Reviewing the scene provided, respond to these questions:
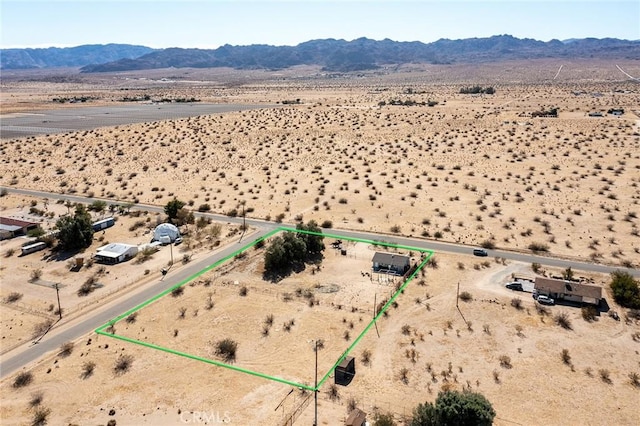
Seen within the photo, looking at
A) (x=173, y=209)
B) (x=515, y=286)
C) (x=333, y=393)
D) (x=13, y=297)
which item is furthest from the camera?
(x=173, y=209)

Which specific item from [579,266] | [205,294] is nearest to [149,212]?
[205,294]

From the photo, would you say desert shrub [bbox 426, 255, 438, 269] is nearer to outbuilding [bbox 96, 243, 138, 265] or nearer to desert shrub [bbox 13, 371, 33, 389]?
outbuilding [bbox 96, 243, 138, 265]

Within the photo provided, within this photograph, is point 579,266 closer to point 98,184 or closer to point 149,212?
point 149,212

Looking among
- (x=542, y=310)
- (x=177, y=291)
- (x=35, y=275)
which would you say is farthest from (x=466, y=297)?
(x=35, y=275)

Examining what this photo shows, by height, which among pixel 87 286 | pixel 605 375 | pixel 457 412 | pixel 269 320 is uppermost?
pixel 457 412

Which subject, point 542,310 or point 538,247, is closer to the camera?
point 542,310

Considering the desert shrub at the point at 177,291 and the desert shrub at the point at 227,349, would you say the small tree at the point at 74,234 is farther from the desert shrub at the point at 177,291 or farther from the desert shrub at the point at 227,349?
the desert shrub at the point at 227,349

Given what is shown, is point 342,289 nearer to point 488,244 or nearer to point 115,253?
point 488,244
